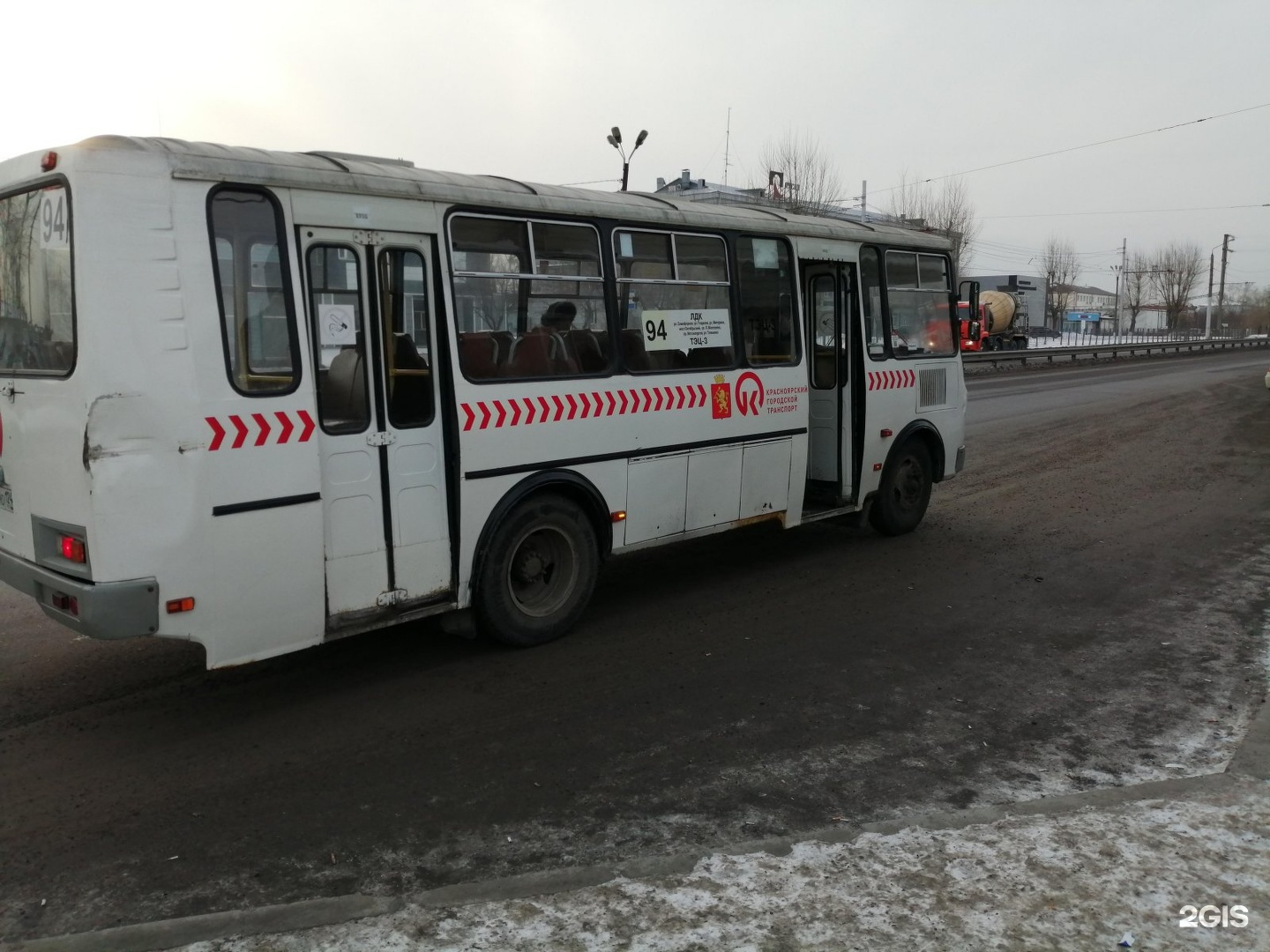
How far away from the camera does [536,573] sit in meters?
6.46

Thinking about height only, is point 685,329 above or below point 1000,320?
below

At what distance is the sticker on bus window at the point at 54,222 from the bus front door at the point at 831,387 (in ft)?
19.1

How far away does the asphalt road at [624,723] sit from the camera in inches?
155

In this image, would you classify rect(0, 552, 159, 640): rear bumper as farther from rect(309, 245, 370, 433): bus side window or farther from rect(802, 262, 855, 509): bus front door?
rect(802, 262, 855, 509): bus front door

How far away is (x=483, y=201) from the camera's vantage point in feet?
19.2

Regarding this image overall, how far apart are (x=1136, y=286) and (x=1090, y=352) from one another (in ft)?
236

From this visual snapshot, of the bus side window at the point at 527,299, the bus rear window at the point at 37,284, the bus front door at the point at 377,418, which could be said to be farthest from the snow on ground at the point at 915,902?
the bus side window at the point at 527,299

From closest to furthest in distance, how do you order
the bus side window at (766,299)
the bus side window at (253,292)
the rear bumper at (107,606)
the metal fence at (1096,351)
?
the rear bumper at (107,606)
the bus side window at (253,292)
the bus side window at (766,299)
the metal fence at (1096,351)

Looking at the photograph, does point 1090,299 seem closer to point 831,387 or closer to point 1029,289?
point 1029,289

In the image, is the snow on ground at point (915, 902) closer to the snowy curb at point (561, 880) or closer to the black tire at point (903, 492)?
the snowy curb at point (561, 880)

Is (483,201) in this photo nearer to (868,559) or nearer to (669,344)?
(669,344)

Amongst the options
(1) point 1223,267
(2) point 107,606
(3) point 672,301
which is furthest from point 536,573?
(1) point 1223,267

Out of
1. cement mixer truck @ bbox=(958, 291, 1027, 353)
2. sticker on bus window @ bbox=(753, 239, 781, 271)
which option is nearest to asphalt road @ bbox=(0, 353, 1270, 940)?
sticker on bus window @ bbox=(753, 239, 781, 271)

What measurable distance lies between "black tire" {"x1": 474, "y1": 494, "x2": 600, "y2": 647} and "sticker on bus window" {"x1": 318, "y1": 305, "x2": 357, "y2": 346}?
1.47 meters
